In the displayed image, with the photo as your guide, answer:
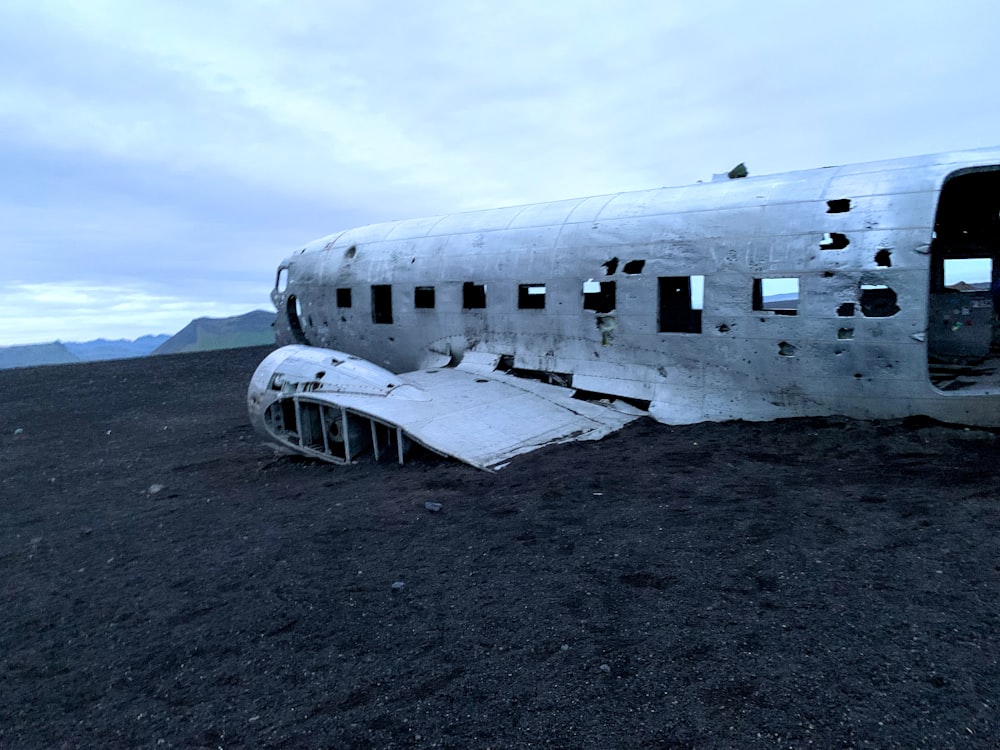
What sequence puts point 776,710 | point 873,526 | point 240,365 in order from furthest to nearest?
point 240,365 → point 873,526 → point 776,710

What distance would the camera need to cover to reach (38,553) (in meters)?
8.05

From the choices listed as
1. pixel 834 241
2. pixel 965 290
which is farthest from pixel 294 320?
pixel 965 290

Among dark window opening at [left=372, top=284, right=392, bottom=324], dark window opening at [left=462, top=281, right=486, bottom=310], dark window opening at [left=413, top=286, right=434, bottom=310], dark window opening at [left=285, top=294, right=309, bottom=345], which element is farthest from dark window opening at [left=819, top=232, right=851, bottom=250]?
dark window opening at [left=285, top=294, right=309, bottom=345]

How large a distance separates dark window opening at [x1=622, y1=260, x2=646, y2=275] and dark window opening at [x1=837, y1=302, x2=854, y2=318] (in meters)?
3.39

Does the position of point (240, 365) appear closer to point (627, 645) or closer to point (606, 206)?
point (606, 206)

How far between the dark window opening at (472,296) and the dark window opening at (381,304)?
262 cm

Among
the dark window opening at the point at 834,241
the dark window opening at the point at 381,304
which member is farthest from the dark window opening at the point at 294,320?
the dark window opening at the point at 834,241

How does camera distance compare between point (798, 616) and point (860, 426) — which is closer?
point (798, 616)

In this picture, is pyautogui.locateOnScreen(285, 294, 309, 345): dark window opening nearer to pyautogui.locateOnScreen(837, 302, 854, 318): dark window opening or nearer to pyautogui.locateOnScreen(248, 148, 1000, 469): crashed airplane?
pyautogui.locateOnScreen(248, 148, 1000, 469): crashed airplane

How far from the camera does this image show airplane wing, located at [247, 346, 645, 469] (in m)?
10.1

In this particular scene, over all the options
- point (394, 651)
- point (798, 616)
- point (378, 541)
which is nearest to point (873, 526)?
point (798, 616)

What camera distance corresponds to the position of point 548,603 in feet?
17.4

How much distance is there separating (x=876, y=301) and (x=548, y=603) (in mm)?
7307

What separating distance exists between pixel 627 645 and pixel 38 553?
8299 mm
